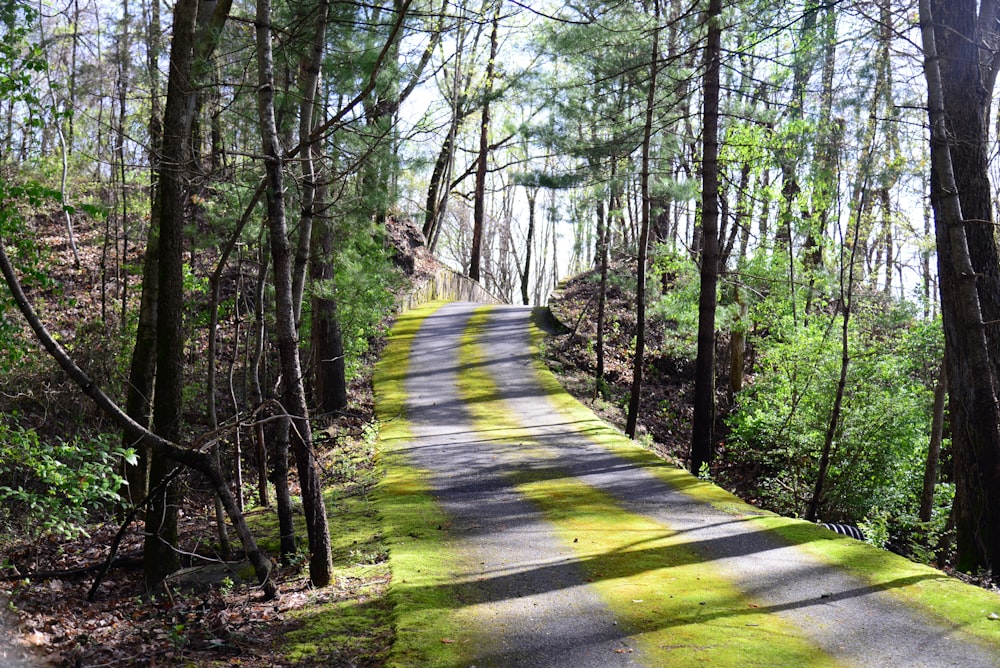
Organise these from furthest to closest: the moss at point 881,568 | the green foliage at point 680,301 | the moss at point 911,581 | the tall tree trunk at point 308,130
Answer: the green foliage at point 680,301
the tall tree trunk at point 308,130
the moss at point 881,568
the moss at point 911,581

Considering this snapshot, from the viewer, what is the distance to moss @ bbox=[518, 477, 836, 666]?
5199 mm

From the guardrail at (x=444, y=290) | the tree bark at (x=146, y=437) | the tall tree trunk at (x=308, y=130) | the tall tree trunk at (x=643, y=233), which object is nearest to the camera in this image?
the tree bark at (x=146, y=437)

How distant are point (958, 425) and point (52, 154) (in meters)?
19.8

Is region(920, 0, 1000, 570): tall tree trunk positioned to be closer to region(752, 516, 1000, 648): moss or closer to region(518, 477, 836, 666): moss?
region(752, 516, 1000, 648): moss

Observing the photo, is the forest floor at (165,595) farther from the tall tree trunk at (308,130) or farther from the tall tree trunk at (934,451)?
the tall tree trunk at (934,451)

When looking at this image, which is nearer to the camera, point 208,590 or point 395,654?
point 395,654

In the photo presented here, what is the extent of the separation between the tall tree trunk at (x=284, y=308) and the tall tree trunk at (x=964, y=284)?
22.1ft

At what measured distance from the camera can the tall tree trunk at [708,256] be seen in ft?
40.6

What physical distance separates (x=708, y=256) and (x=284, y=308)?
8.19 m

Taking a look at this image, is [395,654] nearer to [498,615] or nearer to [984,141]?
[498,615]

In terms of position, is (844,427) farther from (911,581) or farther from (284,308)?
(284,308)

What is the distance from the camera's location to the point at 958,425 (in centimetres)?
880

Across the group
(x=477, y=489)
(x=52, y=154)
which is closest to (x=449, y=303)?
(x=52, y=154)

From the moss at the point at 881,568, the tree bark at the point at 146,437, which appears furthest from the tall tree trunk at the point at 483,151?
the tree bark at the point at 146,437
